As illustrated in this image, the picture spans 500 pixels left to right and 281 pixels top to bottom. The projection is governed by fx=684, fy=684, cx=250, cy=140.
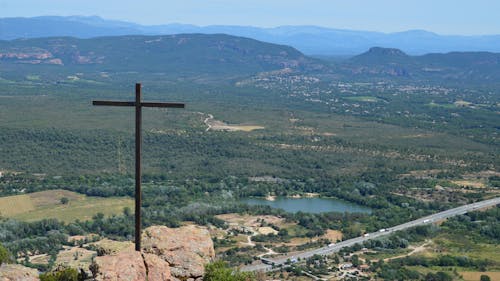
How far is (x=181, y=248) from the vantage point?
908 inches

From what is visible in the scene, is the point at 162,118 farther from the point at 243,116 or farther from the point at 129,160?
the point at 129,160

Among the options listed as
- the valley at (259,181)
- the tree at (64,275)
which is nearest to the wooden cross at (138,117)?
the tree at (64,275)

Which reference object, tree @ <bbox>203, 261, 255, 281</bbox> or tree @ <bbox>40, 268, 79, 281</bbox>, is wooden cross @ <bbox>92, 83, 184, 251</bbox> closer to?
tree @ <bbox>40, 268, 79, 281</bbox>

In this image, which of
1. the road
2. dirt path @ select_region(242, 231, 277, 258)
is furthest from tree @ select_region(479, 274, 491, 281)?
dirt path @ select_region(242, 231, 277, 258)

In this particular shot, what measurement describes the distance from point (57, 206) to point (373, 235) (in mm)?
38320

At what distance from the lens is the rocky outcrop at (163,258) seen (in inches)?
803

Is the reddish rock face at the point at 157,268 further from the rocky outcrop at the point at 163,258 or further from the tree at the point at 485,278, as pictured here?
the tree at the point at 485,278

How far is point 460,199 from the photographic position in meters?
93.5

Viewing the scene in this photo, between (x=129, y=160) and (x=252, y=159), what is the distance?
22.1 meters

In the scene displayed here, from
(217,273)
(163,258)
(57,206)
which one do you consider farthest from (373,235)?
(163,258)

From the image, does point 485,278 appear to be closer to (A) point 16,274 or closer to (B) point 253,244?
(B) point 253,244

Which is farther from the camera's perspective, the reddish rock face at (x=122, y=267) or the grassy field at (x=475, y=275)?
the grassy field at (x=475, y=275)

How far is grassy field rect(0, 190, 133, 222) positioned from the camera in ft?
257

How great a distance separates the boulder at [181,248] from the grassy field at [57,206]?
55043 millimetres
